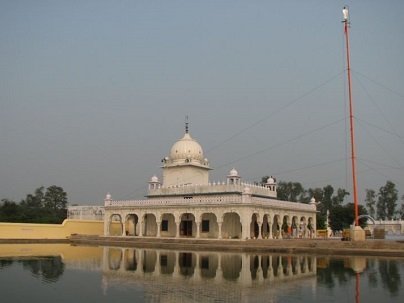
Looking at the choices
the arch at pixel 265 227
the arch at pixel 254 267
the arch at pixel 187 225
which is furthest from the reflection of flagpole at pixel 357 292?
the arch at pixel 187 225

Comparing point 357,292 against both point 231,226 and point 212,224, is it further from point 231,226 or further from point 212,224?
point 212,224

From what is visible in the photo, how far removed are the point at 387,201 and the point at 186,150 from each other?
130 feet

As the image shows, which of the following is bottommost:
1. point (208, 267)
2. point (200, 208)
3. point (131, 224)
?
point (208, 267)

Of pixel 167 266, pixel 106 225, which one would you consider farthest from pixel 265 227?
pixel 167 266

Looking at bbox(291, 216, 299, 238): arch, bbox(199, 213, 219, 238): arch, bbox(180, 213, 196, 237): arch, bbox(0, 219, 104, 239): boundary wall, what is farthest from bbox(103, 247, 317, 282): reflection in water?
bbox(0, 219, 104, 239): boundary wall

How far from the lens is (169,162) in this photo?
1741 inches

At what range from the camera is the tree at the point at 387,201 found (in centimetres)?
7025

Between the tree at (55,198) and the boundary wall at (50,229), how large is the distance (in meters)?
25.5

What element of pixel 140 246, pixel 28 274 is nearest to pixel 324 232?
pixel 140 246

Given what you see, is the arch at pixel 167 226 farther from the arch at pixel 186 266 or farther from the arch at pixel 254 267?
the arch at pixel 254 267

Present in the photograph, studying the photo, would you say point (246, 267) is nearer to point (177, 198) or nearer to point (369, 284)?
point (369, 284)

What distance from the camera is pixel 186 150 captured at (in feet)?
143

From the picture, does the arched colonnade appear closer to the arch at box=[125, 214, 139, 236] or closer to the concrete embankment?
the arch at box=[125, 214, 139, 236]

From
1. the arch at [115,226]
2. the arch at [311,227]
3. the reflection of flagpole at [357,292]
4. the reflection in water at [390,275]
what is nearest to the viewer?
the reflection of flagpole at [357,292]
